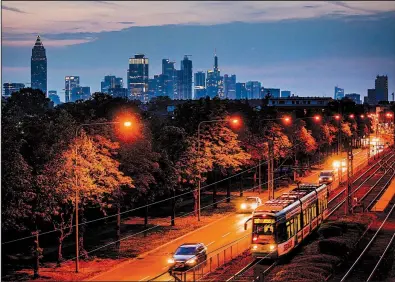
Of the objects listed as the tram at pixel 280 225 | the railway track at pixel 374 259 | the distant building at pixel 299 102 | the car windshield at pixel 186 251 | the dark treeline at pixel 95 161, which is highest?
the distant building at pixel 299 102

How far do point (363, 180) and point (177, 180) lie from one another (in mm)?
36779

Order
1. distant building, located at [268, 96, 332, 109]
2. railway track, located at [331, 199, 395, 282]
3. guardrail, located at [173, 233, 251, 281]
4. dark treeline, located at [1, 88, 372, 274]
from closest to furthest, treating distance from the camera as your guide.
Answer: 1. guardrail, located at [173, 233, 251, 281]
2. dark treeline, located at [1, 88, 372, 274]
3. railway track, located at [331, 199, 395, 282]
4. distant building, located at [268, 96, 332, 109]

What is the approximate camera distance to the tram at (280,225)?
31.7 meters

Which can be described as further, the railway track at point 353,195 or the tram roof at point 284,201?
the tram roof at point 284,201

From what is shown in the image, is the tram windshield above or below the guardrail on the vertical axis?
above

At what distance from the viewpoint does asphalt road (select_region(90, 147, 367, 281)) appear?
28745 mm

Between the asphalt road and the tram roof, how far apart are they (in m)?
4.07

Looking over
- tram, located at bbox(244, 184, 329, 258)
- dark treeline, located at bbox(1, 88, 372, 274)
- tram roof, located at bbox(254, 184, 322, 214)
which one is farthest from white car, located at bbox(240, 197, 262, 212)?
tram, located at bbox(244, 184, 329, 258)

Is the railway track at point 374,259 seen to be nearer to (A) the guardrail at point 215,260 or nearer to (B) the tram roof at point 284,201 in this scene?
(B) the tram roof at point 284,201

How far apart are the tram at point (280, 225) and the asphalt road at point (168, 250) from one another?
12.9 feet

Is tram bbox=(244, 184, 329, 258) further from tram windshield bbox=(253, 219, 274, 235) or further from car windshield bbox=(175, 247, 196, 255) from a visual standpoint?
Result: car windshield bbox=(175, 247, 196, 255)

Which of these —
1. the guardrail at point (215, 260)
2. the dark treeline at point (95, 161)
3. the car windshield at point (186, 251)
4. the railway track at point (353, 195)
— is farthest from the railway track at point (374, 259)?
the dark treeline at point (95, 161)

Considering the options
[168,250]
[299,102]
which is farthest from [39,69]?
[168,250]

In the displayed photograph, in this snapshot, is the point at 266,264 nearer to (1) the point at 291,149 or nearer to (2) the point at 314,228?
(2) the point at 314,228
